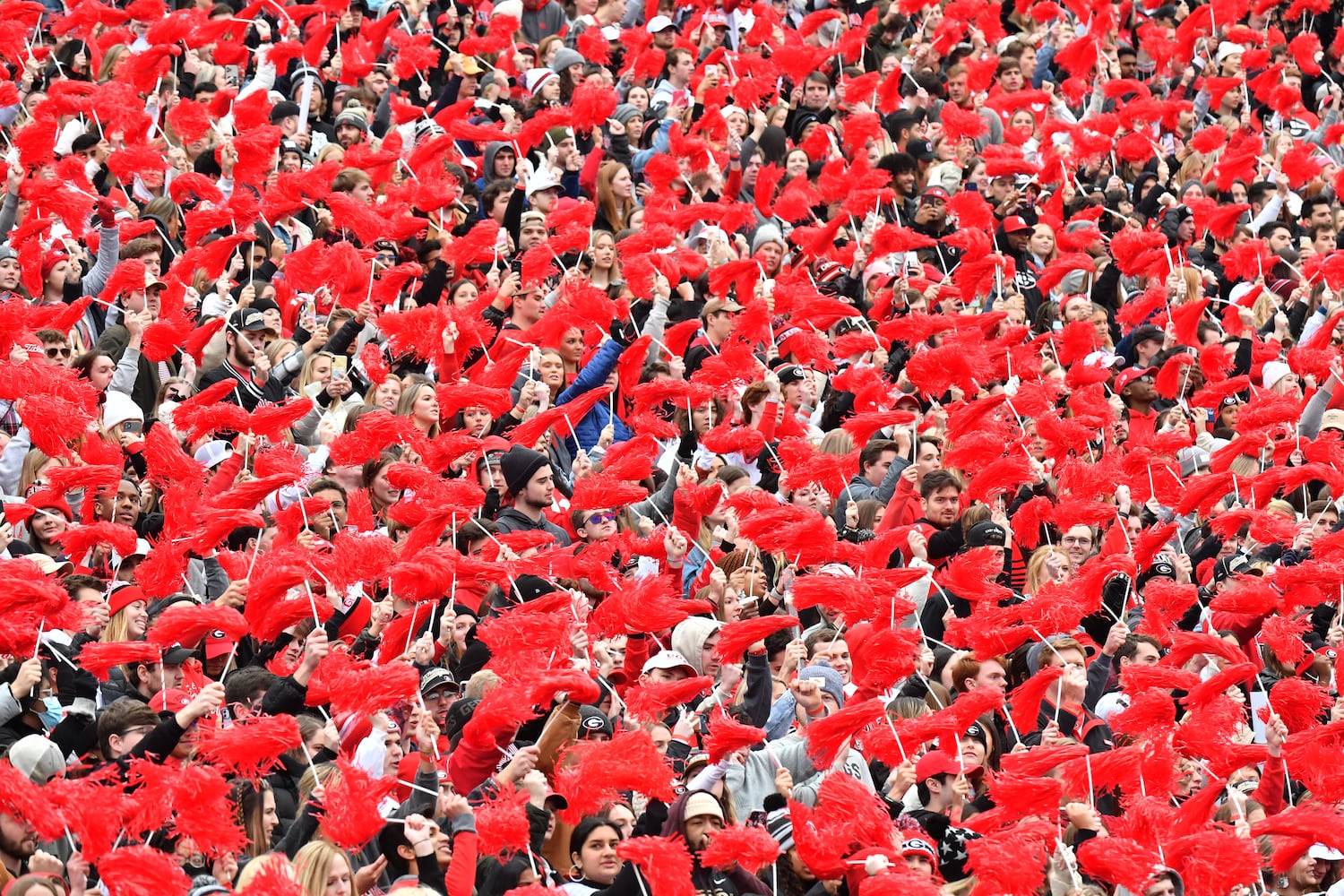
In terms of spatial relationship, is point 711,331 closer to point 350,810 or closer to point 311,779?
point 311,779

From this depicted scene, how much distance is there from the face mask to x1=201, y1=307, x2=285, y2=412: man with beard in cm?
335

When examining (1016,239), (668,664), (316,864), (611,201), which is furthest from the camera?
(1016,239)

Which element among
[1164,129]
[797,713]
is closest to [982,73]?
[1164,129]

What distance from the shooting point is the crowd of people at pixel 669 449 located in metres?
9.69

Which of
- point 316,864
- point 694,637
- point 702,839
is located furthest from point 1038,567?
point 316,864

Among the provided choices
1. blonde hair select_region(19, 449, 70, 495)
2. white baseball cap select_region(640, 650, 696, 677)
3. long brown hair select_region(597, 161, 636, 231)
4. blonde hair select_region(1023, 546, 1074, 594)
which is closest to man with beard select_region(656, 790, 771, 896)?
white baseball cap select_region(640, 650, 696, 677)

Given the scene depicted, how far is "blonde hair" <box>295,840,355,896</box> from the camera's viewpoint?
28.7ft

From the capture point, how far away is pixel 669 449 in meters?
13.7

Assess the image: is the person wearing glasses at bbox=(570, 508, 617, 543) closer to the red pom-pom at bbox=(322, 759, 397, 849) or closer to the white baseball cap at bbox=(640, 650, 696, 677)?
the white baseball cap at bbox=(640, 650, 696, 677)

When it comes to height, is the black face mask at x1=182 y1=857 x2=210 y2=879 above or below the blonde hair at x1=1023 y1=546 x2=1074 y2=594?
above

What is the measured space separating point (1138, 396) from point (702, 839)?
689 centimetres

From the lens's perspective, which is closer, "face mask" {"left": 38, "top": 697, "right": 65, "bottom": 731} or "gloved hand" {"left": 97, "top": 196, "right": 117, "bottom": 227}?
"face mask" {"left": 38, "top": 697, "right": 65, "bottom": 731}

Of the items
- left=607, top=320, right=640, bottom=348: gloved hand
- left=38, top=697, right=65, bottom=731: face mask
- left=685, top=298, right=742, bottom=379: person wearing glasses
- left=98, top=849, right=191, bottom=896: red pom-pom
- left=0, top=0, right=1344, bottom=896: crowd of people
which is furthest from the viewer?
left=607, top=320, right=640, bottom=348: gloved hand

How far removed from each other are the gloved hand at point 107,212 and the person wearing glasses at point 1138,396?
6.31m
